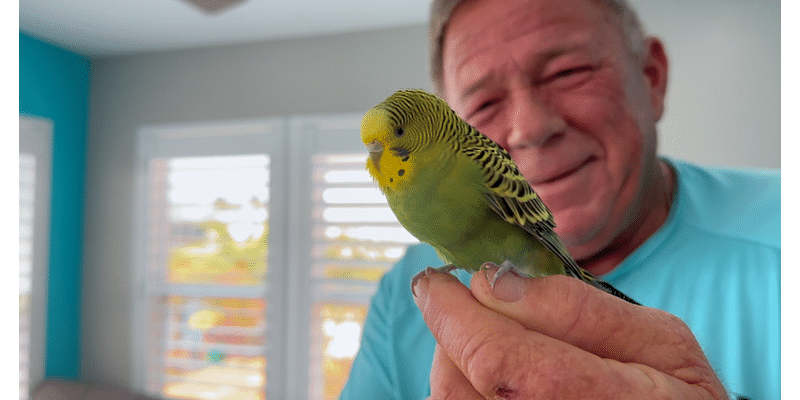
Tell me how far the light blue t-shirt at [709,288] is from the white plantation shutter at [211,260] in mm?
2676

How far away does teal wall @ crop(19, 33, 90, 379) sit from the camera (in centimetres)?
383

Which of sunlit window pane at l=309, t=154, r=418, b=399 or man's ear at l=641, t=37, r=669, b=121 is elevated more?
man's ear at l=641, t=37, r=669, b=121

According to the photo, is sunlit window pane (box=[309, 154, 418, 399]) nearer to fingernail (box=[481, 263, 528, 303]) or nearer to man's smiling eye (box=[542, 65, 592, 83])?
man's smiling eye (box=[542, 65, 592, 83])

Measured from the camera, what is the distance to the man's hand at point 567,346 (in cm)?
53

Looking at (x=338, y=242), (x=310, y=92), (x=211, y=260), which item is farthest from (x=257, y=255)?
(x=310, y=92)

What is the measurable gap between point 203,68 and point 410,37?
1.72m

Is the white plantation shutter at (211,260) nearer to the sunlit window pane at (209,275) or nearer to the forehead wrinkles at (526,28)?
the sunlit window pane at (209,275)

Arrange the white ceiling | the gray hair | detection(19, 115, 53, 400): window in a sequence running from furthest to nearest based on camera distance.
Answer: detection(19, 115, 53, 400): window → the white ceiling → the gray hair

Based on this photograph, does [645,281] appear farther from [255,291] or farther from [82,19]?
[82,19]

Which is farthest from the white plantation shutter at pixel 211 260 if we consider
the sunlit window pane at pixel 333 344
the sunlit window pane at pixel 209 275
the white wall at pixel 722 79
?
the white wall at pixel 722 79

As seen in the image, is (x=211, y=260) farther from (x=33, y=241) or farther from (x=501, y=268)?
(x=501, y=268)

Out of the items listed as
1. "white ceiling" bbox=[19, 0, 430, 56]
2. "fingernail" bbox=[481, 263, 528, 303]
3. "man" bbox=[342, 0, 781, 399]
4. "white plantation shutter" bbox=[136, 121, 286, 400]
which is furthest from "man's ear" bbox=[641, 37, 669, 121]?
"white plantation shutter" bbox=[136, 121, 286, 400]

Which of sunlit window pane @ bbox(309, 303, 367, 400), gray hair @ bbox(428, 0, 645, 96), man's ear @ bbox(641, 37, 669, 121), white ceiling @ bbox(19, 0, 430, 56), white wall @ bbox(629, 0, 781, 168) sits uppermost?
white ceiling @ bbox(19, 0, 430, 56)

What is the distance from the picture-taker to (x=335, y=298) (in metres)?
3.70
